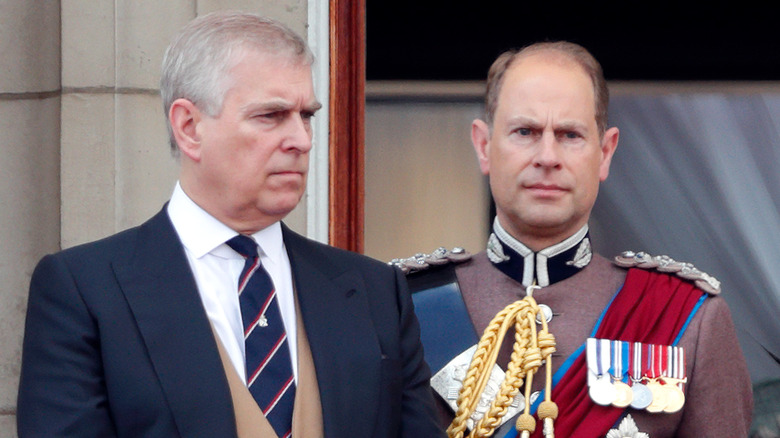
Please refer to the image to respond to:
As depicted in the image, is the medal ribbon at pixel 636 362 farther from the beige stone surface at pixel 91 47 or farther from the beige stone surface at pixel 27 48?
the beige stone surface at pixel 27 48

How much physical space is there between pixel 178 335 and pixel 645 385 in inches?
39.6

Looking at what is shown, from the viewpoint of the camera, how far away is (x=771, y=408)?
4.25 meters

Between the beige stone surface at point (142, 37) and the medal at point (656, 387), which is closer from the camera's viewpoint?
the medal at point (656, 387)

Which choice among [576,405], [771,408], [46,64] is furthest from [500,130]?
[771,408]

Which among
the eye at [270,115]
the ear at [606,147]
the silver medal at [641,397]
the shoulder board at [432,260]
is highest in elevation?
the eye at [270,115]

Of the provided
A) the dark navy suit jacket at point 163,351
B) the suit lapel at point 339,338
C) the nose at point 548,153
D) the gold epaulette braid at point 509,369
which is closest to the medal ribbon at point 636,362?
the gold epaulette braid at point 509,369

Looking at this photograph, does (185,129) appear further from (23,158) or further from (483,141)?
(23,158)

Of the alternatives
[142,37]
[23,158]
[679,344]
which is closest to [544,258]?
[679,344]

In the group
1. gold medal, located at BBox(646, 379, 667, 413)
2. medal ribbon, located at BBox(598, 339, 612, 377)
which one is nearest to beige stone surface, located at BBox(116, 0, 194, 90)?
medal ribbon, located at BBox(598, 339, 612, 377)

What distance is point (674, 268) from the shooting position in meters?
2.96

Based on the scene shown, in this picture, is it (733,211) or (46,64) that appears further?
(733,211)

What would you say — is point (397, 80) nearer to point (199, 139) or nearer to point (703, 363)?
point (703, 363)

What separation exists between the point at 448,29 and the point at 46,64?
124cm

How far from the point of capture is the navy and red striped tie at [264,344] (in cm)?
223
